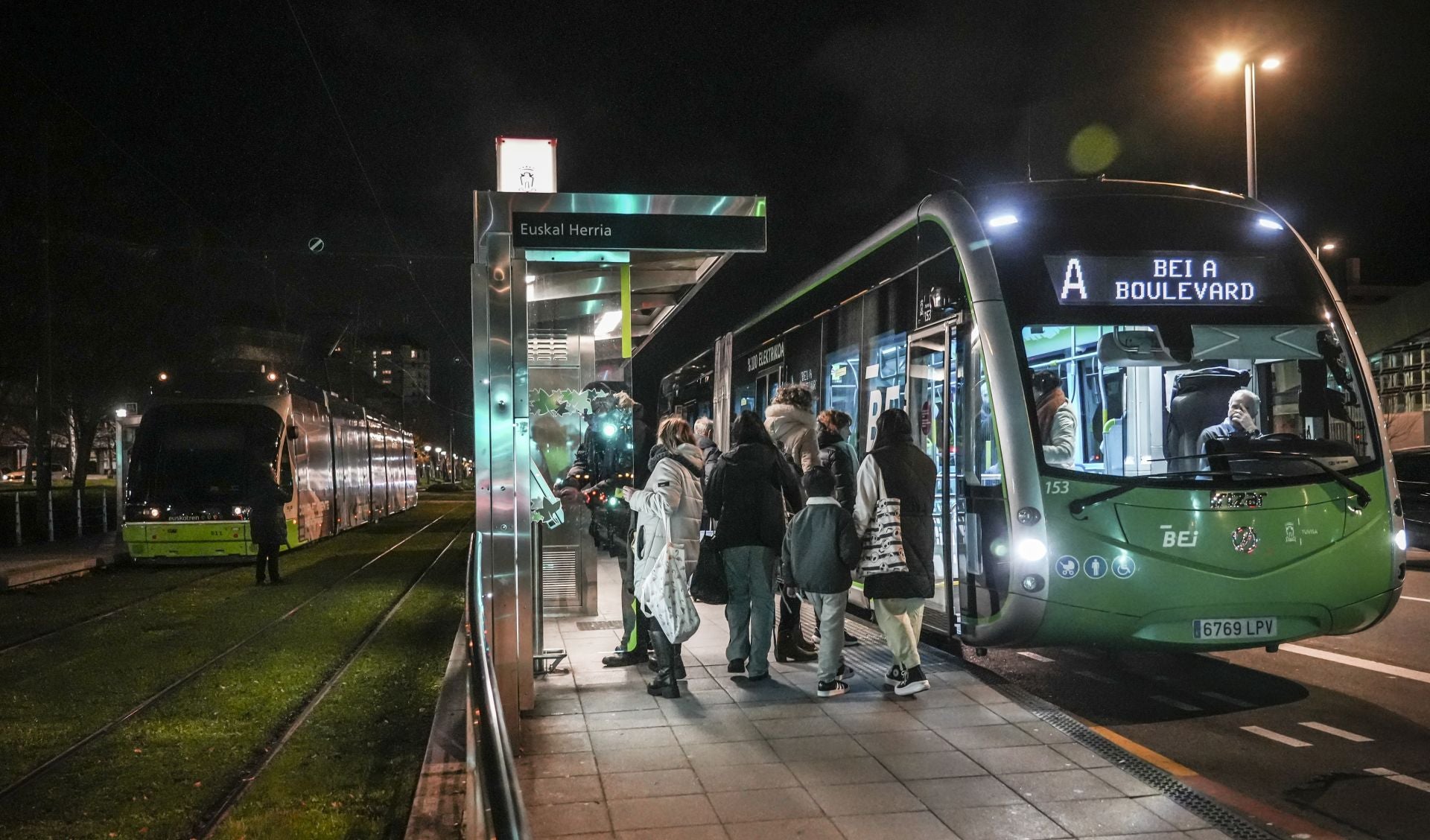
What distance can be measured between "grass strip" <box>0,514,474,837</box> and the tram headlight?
458cm

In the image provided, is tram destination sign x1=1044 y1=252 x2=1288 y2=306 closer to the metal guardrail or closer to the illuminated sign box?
the metal guardrail

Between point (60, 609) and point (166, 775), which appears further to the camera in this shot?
point (60, 609)

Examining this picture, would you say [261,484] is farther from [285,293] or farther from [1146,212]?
[285,293]

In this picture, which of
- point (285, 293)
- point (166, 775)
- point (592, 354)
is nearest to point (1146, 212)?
point (592, 354)

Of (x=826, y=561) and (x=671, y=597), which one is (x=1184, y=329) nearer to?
(x=826, y=561)

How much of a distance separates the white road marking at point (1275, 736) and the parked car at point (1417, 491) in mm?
12740

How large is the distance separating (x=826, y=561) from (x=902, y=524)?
0.52 metres

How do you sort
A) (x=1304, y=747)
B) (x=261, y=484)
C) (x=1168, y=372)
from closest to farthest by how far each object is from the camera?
(x=1304, y=747), (x=1168, y=372), (x=261, y=484)

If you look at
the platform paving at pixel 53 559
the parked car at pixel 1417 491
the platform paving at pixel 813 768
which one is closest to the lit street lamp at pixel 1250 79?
the parked car at pixel 1417 491

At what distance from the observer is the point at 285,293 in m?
35.2

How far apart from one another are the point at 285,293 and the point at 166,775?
31241mm

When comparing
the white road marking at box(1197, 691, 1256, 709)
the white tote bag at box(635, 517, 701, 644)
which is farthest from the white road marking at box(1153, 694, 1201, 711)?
the white tote bag at box(635, 517, 701, 644)

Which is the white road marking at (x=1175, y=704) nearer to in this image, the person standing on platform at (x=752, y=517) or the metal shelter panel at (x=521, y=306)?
the person standing on platform at (x=752, y=517)

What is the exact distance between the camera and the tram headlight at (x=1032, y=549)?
22.1ft
